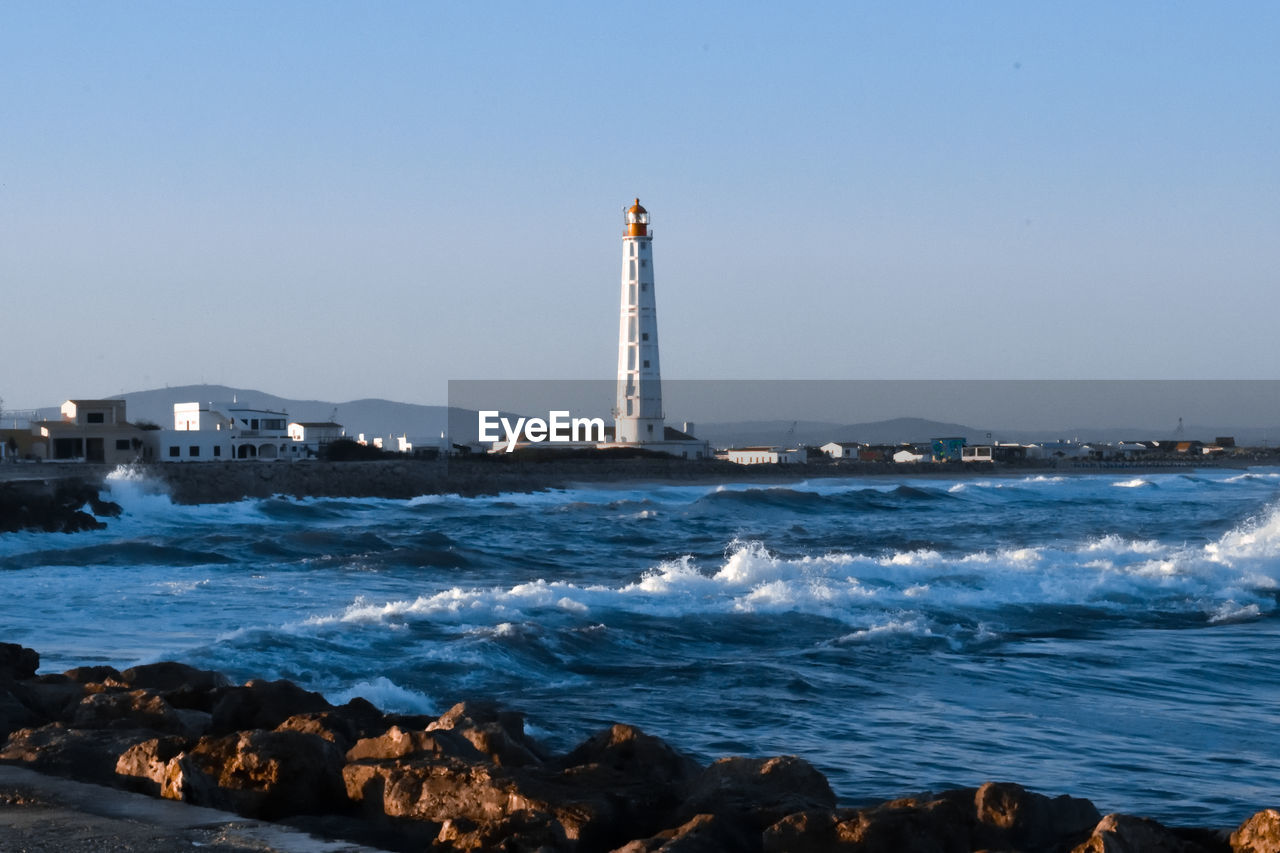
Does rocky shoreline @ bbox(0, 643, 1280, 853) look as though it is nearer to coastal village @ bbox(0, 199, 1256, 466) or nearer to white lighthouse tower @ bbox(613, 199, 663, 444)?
coastal village @ bbox(0, 199, 1256, 466)

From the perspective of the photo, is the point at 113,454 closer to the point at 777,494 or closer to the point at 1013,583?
the point at 777,494

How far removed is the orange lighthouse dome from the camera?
179ft

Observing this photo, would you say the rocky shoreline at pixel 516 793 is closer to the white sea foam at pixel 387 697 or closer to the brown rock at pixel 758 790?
the brown rock at pixel 758 790

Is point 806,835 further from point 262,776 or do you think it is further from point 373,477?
point 373,477

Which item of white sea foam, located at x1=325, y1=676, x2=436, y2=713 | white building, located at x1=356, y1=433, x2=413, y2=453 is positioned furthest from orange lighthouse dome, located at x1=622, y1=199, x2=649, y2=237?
white sea foam, located at x1=325, y1=676, x2=436, y2=713

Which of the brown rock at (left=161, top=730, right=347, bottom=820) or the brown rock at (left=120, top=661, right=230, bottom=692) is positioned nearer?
the brown rock at (left=161, top=730, right=347, bottom=820)

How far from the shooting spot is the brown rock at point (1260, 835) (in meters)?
4.85

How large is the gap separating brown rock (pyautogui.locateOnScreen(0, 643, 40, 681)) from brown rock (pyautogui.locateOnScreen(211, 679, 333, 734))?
2179 millimetres

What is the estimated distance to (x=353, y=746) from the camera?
20.5 ft

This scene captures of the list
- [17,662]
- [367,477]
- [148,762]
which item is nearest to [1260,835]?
[148,762]

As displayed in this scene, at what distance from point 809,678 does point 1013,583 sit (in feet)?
23.3

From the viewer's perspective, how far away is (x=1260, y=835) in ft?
16.1

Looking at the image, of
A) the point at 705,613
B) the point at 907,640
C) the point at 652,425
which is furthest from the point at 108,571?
the point at 652,425

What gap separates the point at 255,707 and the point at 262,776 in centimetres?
152
